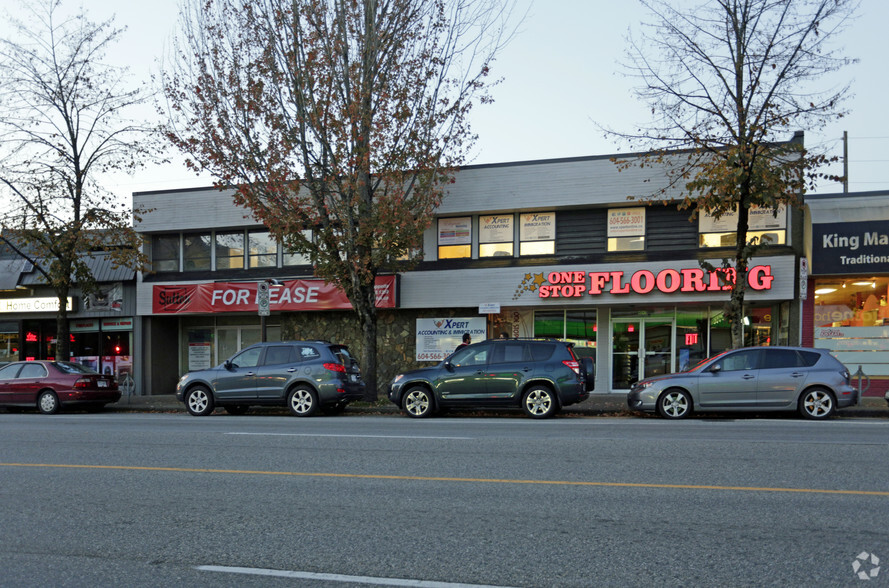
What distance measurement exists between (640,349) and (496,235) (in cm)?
506

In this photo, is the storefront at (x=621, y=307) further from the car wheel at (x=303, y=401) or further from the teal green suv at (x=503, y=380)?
the car wheel at (x=303, y=401)

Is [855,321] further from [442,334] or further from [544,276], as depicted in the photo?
[442,334]

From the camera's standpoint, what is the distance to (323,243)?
66.3 feet

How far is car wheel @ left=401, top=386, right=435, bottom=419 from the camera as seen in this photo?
1673 cm

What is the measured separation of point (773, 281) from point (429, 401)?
9350mm

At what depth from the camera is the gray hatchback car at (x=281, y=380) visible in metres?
17.3

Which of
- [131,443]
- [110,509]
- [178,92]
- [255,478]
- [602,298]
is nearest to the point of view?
[110,509]

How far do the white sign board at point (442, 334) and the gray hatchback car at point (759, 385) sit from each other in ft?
25.3

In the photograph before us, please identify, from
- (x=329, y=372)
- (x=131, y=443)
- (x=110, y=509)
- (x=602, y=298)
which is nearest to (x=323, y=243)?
(x=329, y=372)

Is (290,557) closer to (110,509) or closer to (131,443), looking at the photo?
(110,509)

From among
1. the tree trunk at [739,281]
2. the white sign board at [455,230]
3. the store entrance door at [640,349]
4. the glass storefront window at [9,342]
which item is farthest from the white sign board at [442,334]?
the glass storefront window at [9,342]

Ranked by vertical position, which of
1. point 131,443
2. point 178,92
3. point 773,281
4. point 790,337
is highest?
point 178,92

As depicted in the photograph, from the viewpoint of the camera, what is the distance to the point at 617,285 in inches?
811

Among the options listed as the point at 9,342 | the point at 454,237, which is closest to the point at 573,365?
the point at 454,237
